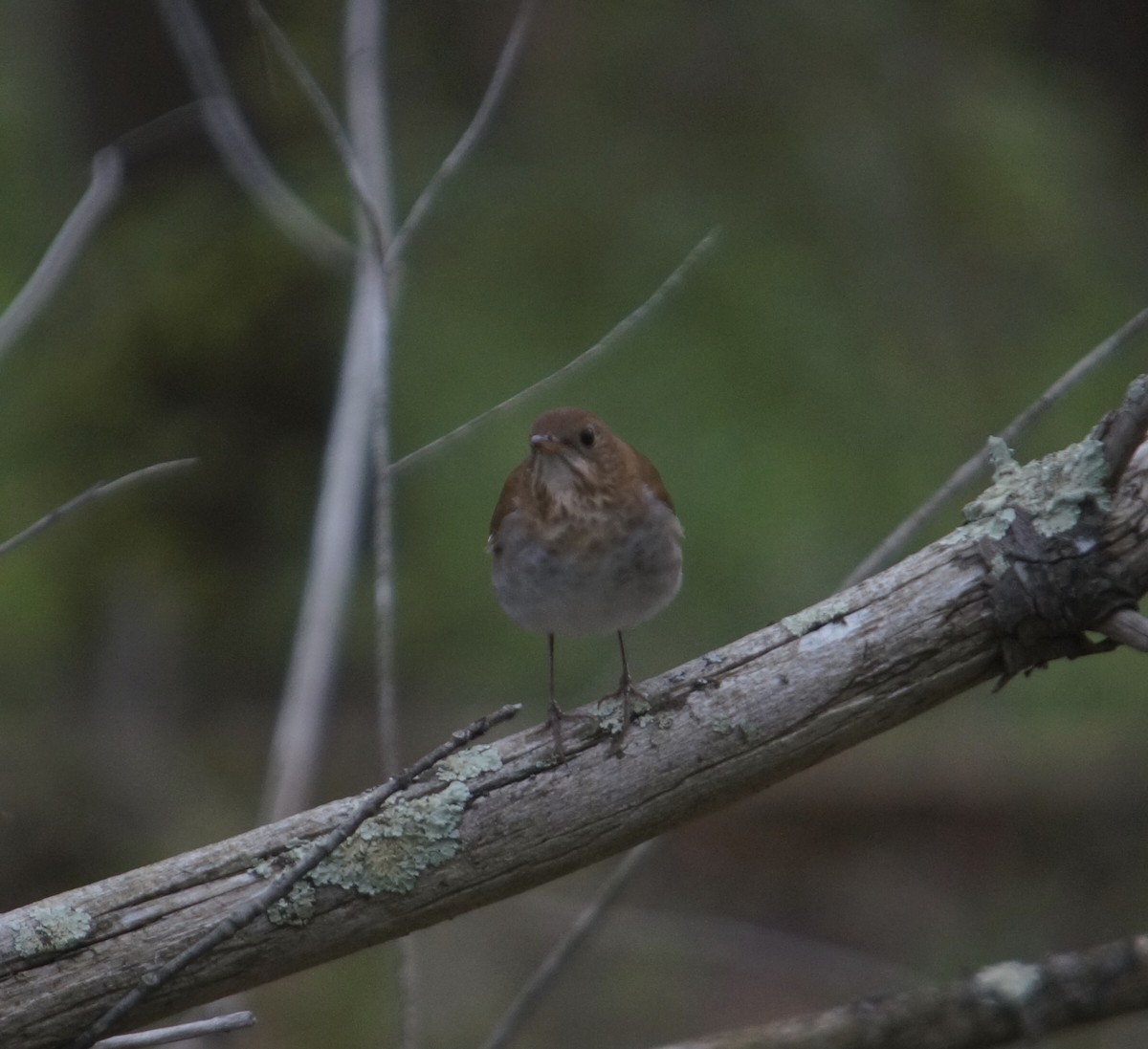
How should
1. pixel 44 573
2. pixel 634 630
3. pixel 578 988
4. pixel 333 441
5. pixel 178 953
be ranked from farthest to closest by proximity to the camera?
pixel 634 630
pixel 44 573
pixel 578 988
pixel 333 441
pixel 178 953

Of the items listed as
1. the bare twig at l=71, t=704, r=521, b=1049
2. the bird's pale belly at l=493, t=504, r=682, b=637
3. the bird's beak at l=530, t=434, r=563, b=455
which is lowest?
the bare twig at l=71, t=704, r=521, b=1049

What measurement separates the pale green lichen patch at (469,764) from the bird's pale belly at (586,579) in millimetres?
696

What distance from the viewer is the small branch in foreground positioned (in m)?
2.62

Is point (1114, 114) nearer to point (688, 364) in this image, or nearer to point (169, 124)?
point (688, 364)

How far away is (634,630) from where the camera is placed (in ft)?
20.1

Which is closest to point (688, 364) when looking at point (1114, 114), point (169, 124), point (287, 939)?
point (1114, 114)

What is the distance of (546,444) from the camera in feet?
10.7

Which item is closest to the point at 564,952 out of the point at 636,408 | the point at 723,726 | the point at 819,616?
the point at 723,726

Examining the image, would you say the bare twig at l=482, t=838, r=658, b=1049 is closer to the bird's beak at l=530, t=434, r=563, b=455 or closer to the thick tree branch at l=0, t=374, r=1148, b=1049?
the thick tree branch at l=0, t=374, r=1148, b=1049

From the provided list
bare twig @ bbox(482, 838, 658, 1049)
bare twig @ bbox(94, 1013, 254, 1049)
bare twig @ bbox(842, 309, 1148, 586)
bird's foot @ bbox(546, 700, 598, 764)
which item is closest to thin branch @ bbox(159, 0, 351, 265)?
bird's foot @ bbox(546, 700, 598, 764)

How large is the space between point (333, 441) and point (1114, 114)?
3926mm

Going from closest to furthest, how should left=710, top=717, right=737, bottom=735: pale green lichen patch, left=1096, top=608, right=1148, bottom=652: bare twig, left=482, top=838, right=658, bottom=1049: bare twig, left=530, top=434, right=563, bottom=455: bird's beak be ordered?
left=1096, top=608, right=1148, bottom=652: bare twig → left=710, top=717, right=737, bottom=735: pale green lichen patch → left=482, top=838, right=658, bottom=1049: bare twig → left=530, top=434, right=563, bottom=455: bird's beak

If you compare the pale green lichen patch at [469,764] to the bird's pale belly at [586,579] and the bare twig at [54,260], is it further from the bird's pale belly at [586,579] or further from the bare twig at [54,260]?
the bare twig at [54,260]

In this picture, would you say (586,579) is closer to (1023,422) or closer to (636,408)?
(1023,422)
